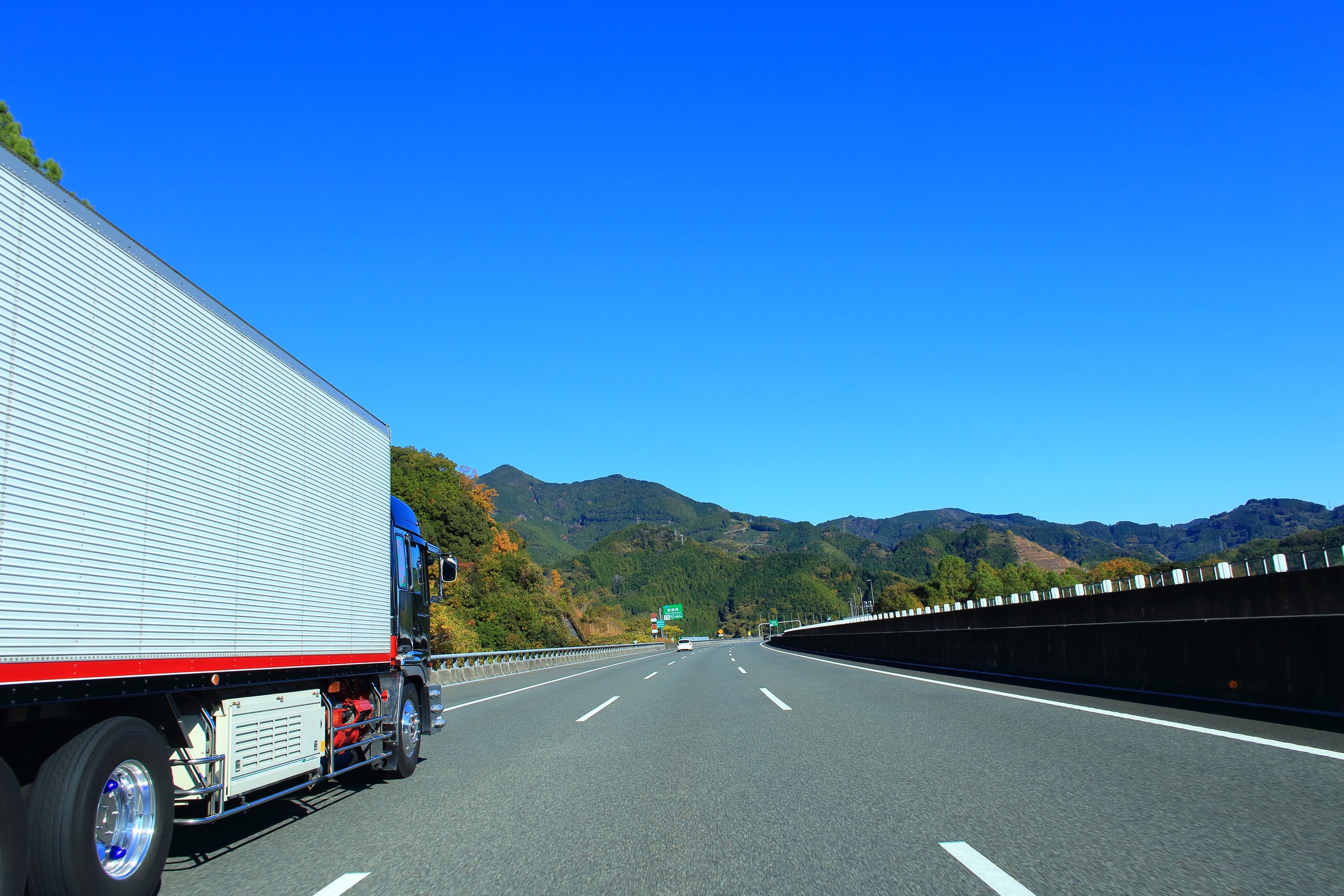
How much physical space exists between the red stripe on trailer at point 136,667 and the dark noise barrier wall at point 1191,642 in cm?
935

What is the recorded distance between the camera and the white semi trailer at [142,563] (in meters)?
4.07

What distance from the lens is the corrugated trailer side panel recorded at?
409cm

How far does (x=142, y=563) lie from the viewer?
4941mm

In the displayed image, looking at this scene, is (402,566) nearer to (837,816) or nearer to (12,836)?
(837,816)

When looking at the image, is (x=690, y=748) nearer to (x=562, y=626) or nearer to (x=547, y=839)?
(x=547, y=839)

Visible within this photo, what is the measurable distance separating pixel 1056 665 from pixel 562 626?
68.7 meters

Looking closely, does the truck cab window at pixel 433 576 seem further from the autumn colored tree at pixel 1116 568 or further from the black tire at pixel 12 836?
the autumn colored tree at pixel 1116 568

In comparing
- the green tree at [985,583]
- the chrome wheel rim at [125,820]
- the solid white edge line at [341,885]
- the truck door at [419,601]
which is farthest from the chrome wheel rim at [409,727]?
the green tree at [985,583]

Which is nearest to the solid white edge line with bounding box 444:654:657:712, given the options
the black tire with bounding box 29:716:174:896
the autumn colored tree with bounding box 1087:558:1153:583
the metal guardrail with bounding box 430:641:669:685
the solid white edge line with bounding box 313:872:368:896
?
the metal guardrail with bounding box 430:641:669:685

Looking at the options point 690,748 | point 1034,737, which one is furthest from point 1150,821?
point 690,748

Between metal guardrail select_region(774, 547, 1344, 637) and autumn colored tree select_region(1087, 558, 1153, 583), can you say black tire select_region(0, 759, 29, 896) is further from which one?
autumn colored tree select_region(1087, 558, 1153, 583)

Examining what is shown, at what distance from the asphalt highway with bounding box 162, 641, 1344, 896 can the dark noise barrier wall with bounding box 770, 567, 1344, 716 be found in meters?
0.83

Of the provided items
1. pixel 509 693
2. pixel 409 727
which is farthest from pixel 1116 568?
pixel 409 727

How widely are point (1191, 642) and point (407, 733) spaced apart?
9451mm
